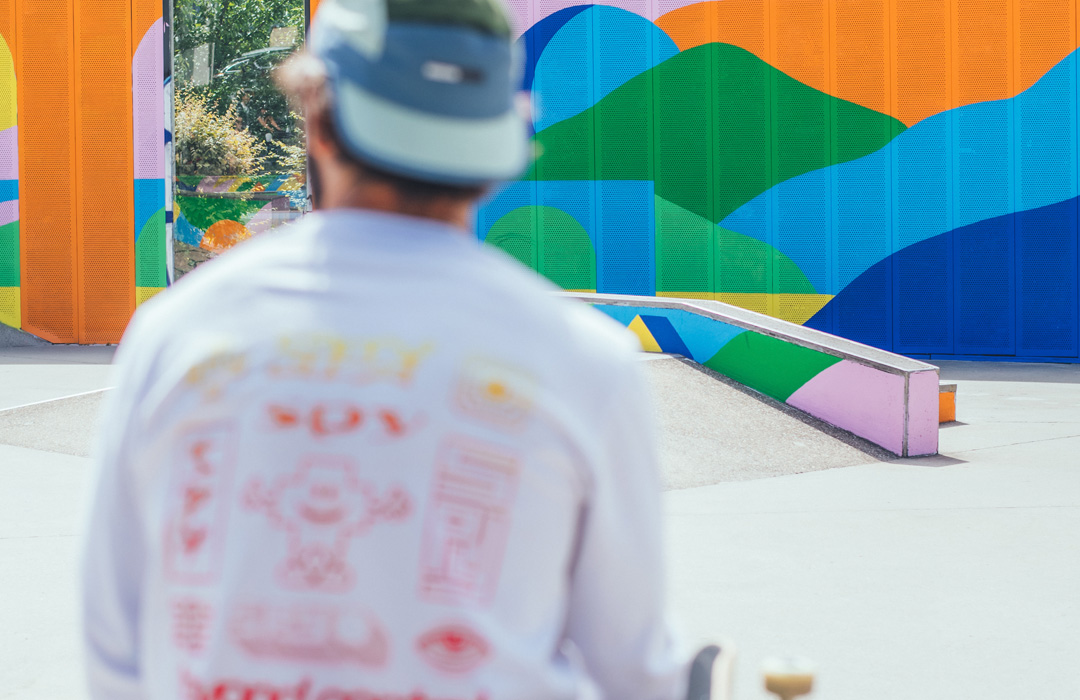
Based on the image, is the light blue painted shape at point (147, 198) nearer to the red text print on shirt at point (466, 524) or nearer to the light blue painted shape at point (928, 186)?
the light blue painted shape at point (928, 186)

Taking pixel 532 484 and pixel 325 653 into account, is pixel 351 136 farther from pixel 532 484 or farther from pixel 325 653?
pixel 325 653

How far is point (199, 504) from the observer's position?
3.56ft

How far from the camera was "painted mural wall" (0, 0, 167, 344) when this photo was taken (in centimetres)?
1603

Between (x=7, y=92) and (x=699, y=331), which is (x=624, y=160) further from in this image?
(x=7, y=92)

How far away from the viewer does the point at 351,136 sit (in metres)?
1.10

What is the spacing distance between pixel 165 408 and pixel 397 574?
290 millimetres

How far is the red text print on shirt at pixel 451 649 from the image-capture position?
1.03m

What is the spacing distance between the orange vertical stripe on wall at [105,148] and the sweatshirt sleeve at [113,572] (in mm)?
15893

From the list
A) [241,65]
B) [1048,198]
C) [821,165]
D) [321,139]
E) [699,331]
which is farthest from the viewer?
[241,65]

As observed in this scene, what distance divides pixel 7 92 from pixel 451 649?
17.4 m

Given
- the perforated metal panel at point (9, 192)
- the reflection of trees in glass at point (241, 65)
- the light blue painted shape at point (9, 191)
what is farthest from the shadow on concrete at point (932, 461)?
the light blue painted shape at point (9, 191)

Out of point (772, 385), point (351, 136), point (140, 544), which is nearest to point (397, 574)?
point (140, 544)

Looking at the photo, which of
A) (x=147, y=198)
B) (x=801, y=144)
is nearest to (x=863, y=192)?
(x=801, y=144)

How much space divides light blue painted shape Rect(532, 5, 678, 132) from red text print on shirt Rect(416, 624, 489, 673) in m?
14.6
